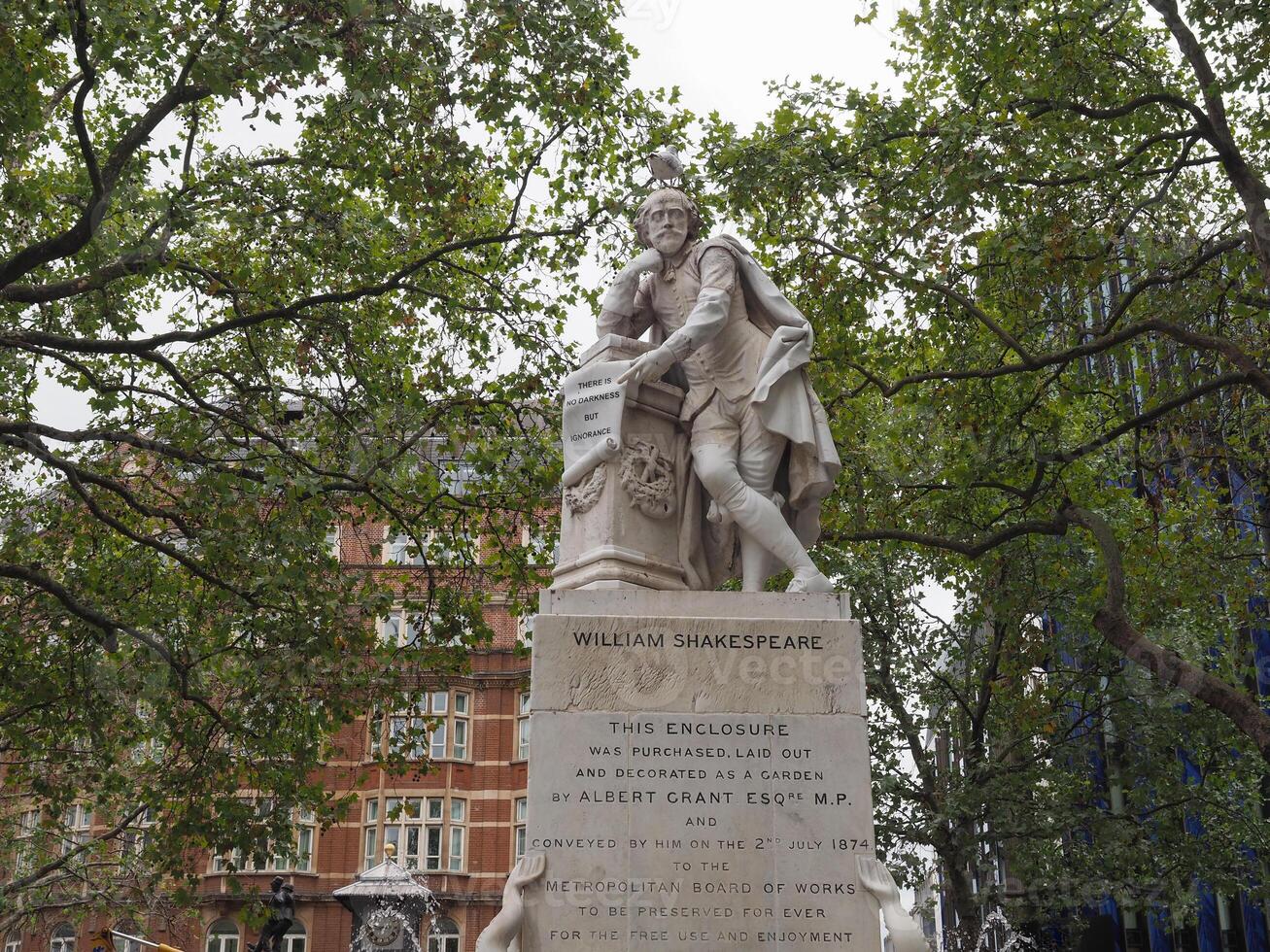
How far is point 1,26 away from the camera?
475 inches

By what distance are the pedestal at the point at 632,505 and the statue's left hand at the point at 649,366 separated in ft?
0.48

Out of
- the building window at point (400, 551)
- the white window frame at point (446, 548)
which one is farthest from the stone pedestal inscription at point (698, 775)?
the building window at point (400, 551)

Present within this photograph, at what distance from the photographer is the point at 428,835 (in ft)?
156

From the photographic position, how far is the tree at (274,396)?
1479 centimetres

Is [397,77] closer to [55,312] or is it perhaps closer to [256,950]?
[55,312]

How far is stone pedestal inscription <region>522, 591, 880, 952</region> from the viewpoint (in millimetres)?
7324

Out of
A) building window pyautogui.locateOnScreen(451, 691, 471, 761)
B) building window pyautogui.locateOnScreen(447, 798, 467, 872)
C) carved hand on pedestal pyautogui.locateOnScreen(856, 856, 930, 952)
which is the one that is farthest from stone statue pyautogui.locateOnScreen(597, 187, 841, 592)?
building window pyautogui.locateOnScreen(451, 691, 471, 761)

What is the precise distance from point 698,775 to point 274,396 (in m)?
10.8

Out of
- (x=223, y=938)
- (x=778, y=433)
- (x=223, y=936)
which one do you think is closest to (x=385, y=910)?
(x=778, y=433)

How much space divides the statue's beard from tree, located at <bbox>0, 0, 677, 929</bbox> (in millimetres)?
5436

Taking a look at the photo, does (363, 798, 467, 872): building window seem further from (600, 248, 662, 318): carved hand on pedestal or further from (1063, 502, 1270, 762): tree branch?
(600, 248, 662, 318): carved hand on pedestal

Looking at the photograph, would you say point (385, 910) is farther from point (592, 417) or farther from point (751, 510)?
point (751, 510)

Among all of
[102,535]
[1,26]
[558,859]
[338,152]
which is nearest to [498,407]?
[338,152]

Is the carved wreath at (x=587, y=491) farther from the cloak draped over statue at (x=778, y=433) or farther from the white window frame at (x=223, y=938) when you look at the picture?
the white window frame at (x=223, y=938)
